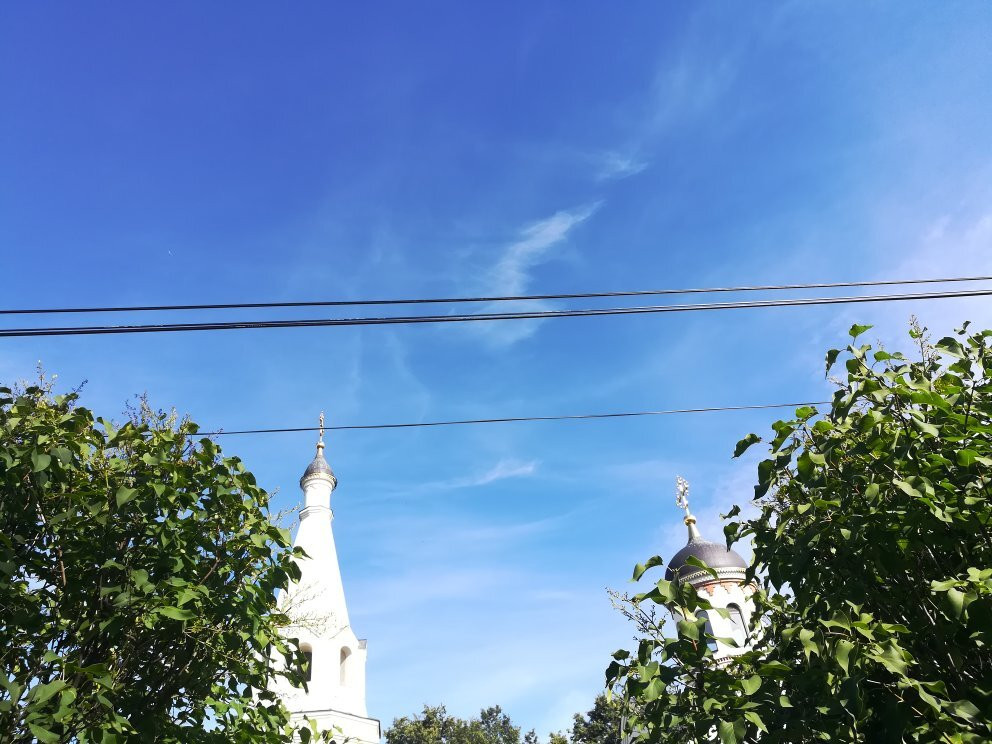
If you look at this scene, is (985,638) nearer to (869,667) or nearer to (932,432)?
(869,667)

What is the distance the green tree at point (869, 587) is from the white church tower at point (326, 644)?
14.3 metres

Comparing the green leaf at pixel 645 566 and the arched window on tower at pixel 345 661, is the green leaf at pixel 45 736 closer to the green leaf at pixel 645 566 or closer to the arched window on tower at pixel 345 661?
the green leaf at pixel 645 566

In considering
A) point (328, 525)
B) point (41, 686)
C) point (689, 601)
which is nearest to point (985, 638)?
point (689, 601)

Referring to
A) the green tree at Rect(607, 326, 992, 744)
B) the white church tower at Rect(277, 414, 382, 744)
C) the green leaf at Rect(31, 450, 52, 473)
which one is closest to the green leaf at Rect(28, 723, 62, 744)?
the green leaf at Rect(31, 450, 52, 473)

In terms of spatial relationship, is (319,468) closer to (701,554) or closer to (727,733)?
(701,554)

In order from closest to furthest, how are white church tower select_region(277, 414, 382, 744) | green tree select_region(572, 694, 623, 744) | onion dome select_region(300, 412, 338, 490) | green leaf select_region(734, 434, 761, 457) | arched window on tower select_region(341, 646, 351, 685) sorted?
green leaf select_region(734, 434, 761, 457) → white church tower select_region(277, 414, 382, 744) → arched window on tower select_region(341, 646, 351, 685) → onion dome select_region(300, 412, 338, 490) → green tree select_region(572, 694, 623, 744)

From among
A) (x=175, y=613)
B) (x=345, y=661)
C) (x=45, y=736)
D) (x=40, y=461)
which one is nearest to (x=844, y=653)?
(x=175, y=613)

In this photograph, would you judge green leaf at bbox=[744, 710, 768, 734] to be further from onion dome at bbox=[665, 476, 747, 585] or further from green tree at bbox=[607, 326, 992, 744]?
onion dome at bbox=[665, 476, 747, 585]

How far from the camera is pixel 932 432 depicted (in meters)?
3.16

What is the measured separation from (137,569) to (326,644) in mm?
16693

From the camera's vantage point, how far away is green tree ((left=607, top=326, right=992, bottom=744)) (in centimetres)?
312

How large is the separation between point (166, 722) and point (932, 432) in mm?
5043

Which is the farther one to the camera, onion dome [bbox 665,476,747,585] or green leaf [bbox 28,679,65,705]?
onion dome [bbox 665,476,747,585]

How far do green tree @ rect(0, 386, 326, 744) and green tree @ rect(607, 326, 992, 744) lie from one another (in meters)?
2.81
